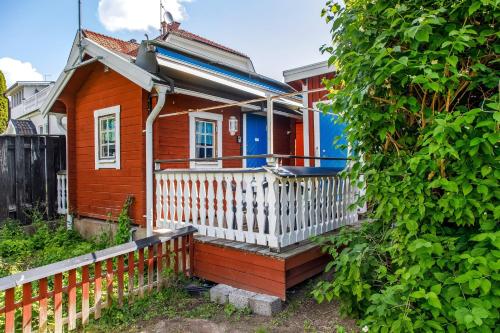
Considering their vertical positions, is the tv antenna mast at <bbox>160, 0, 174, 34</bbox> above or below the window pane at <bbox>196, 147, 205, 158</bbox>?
above

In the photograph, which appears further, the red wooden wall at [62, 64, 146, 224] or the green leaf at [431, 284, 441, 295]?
the red wooden wall at [62, 64, 146, 224]

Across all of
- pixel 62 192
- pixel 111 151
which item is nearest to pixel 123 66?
pixel 111 151

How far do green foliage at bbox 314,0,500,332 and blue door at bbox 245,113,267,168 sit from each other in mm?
4787

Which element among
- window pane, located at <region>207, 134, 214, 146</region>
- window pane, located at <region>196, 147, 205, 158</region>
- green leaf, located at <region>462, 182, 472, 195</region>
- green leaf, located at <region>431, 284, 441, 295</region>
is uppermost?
window pane, located at <region>207, 134, 214, 146</region>

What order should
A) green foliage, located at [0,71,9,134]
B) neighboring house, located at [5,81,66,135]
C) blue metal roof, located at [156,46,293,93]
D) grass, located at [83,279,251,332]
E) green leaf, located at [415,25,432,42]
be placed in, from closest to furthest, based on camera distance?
green leaf, located at [415,25,432,42] < grass, located at [83,279,251,332] < blue metal roof, located at [156,46,293,93] < neighboring house, located at [5,81,66,135] < green foliage, located at [0,71,9,134]

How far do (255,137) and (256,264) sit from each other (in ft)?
14.1

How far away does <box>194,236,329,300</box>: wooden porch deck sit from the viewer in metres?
3.43

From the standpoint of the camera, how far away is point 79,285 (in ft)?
10.6

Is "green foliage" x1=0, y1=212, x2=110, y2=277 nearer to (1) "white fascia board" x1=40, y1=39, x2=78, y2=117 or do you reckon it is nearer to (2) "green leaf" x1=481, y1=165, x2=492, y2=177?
(1) "white fascia board" x1=40, y1=39, x2=78, y2=117

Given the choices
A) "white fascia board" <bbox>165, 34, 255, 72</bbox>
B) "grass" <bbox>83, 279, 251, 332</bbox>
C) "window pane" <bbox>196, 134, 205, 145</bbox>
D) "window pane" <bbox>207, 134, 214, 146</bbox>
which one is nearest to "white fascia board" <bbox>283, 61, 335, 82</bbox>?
"window pane" <bbox>207, 134, 214, 146</bbox>

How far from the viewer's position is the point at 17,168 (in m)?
7.19

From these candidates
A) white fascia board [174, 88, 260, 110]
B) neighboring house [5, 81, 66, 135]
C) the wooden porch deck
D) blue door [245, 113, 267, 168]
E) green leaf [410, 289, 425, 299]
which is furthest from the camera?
neighboring house [5, 81, 66, 135]

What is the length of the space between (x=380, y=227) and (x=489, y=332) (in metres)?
1.13

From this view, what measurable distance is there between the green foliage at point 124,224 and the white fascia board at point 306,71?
160 inches
